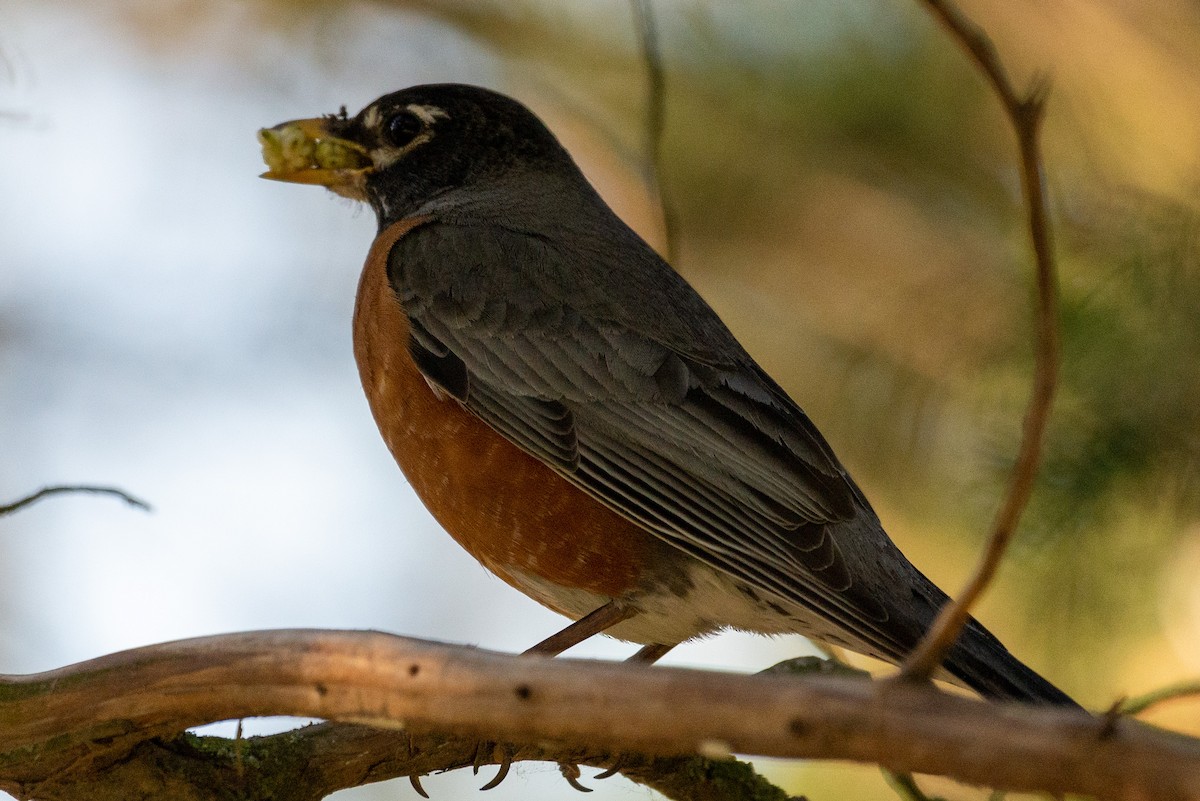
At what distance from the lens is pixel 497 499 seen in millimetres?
3141

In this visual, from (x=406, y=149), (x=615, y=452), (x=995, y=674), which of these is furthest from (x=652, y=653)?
(x=406, y=149)

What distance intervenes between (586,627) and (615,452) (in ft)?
1.42

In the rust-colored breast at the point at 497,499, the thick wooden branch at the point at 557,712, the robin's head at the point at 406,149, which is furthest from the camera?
the robin's head at the point at 406,149

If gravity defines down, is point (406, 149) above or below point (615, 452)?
above

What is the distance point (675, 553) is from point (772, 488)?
266 mm

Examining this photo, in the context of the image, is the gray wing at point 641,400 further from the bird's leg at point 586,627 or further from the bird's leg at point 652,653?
the bird's leg at point 652,653

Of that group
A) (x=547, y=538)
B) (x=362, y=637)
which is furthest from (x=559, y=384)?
(x=362, y=637)

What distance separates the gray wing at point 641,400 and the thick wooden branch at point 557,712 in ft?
3.56

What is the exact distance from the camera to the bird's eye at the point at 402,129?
4.25m

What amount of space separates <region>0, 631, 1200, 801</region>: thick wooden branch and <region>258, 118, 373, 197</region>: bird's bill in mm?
2148

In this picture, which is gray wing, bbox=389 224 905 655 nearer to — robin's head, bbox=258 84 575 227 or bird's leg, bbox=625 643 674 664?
robin's head, bbox=258 84 575 227

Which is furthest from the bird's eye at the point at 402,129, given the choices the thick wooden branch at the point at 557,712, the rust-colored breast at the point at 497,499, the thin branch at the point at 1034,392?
the thin branch at the point at 1034,392

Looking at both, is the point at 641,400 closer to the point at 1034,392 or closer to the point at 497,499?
the point at 497,499

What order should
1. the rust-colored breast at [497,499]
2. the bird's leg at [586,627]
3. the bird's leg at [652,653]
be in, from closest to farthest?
the rust-colored breast at [497,499]
the bird's leg at [586,627]
the bird's leg at [652,653]
